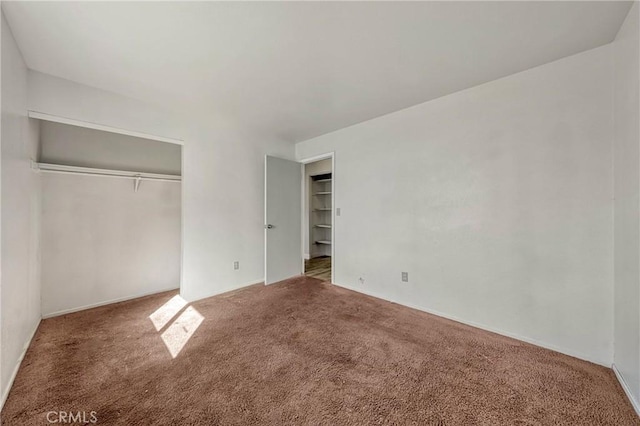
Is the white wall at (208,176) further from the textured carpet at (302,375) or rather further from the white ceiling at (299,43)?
the textured carpet at (302,375)

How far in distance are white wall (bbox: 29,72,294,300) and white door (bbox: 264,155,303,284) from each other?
8.5 inches

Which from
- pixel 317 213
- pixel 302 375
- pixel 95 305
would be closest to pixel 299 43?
pixel 302 375

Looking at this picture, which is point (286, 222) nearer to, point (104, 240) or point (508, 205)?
point (104, 240)

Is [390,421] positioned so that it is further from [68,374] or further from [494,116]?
[494,116]

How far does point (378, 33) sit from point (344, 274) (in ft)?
9.53

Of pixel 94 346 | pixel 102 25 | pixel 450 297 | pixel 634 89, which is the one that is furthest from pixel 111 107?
pixel 634 89

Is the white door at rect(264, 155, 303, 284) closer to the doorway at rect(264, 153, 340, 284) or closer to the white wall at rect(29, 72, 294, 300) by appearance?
the doorway at rect(264, 153, 340, 284)

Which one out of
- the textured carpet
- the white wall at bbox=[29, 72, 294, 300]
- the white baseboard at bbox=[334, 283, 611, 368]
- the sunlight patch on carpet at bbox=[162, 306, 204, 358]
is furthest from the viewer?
the white wall at bbox=[29, 72, 294, 300]

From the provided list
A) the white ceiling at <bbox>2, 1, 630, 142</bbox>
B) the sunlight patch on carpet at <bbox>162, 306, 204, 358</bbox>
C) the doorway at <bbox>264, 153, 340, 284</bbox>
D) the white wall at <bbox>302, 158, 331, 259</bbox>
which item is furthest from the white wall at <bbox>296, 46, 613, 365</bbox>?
the white wall at <bbox>302, 158, 331, 259</bbox>

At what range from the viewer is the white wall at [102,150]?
8.73 ft

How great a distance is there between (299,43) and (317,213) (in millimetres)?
4601

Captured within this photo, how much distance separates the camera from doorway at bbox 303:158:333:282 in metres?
5.66

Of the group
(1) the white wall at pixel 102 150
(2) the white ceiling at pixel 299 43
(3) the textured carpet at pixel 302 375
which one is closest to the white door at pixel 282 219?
(3) the textured carpet at pixel 302 375

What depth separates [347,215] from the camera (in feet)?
11.6
